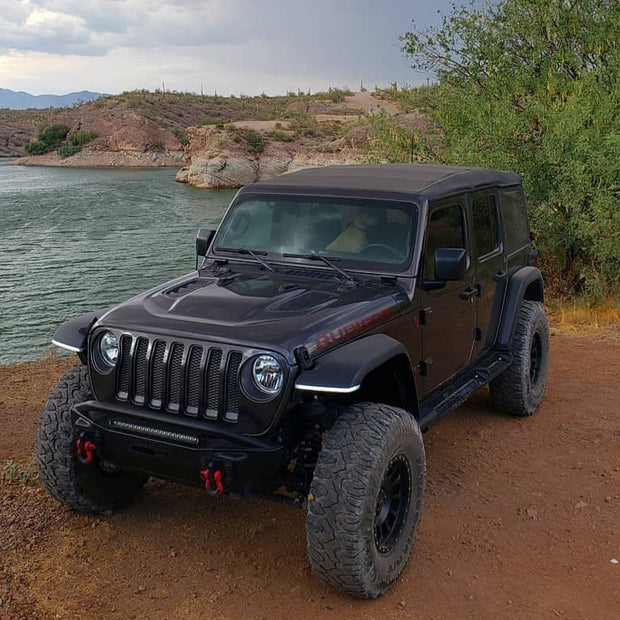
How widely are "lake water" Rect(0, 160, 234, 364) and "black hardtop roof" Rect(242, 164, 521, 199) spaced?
800 centimetres

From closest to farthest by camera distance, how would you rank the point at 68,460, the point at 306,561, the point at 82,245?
the point at 306,561, the point at 68,460, the point at 82,245

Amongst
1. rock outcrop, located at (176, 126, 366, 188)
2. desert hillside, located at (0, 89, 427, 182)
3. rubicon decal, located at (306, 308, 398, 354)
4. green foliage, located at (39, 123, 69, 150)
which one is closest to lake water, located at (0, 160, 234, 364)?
rock outcrop, located at (176, 126, 366, 188)

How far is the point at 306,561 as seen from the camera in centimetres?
418

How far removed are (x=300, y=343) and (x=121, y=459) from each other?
3.67 ft

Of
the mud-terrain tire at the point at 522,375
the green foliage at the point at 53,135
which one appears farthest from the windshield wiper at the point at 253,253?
the green foliage at the point at 53,135

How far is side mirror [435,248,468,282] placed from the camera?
4.50m

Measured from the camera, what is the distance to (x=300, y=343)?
3.75 m

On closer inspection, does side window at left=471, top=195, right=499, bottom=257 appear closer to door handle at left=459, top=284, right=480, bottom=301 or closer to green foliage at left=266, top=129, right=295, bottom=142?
door handle at left=459, top=284, right=480, bottom=301

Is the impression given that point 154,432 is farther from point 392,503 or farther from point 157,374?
point 392,503

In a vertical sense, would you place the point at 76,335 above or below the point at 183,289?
below

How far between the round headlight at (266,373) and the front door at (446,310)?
54.1 inches

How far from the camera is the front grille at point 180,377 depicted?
3.72 m

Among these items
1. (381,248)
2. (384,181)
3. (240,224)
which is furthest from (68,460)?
(384,181)

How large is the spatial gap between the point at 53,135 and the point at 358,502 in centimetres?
6859
